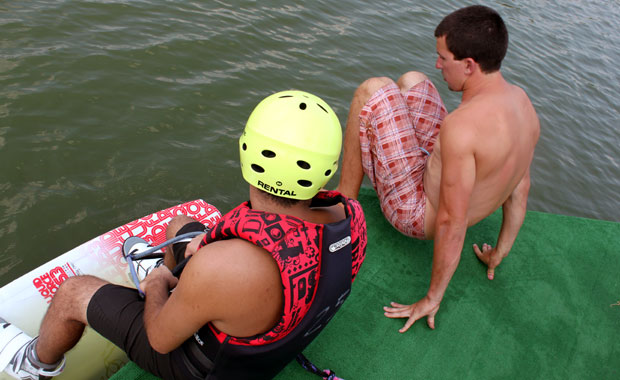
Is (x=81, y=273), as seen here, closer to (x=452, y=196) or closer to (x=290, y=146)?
(x=290, y=146)

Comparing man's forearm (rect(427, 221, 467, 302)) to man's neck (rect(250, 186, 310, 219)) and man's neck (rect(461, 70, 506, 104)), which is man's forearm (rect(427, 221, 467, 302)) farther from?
man's neck (rect(250, 186, 310, 219))

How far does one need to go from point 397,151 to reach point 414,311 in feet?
3.79

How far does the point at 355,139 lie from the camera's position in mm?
3637

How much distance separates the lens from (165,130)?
18.1 feet

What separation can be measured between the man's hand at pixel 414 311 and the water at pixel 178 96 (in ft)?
8.28

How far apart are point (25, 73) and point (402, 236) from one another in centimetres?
482

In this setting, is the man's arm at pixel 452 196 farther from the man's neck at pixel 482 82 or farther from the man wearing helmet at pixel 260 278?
the man wearing helmet at pixel 260 278

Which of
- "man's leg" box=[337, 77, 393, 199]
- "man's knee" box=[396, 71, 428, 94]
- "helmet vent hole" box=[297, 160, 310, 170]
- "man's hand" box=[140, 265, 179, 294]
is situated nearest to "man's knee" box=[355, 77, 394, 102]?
"man's leg" box=[337, 77, 393, 199]

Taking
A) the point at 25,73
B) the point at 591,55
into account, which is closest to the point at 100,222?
the point at 25,73

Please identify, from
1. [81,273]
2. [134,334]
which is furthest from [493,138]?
[81,273]

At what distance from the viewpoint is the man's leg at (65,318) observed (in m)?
2.30

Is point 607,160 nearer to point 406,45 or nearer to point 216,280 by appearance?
point 406,45

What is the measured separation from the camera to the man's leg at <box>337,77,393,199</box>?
354 centimetres

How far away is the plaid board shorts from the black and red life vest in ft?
4.52
